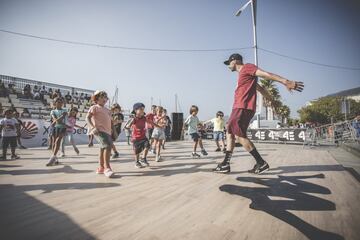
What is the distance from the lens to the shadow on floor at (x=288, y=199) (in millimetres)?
1727

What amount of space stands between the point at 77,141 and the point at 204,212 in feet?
43.2

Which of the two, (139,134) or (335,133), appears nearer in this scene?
(139,134)

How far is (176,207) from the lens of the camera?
222 cm

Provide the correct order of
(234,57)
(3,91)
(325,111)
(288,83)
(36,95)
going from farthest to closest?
1. (325,111)
2. (36,95)
3. (3,91)
4. (234,57)
5. (288,83)

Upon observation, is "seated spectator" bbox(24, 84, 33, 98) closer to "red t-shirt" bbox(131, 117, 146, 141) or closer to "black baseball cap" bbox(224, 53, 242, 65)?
"red t-shirt" bbox(131, 117, 146, 141)

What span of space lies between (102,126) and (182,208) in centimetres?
253

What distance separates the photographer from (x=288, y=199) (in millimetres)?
2441

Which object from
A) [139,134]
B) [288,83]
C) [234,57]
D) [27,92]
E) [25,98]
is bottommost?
[139,134]

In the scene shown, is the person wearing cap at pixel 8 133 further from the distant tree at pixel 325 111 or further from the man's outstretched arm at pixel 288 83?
the distant tree at pixel 325 111

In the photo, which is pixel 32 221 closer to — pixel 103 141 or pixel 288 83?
pixel 103 141

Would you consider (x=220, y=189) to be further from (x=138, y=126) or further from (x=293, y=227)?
(x=138, y=126)

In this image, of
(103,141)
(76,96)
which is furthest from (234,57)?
(76,96)

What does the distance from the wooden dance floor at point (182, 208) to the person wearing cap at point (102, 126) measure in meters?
0.57

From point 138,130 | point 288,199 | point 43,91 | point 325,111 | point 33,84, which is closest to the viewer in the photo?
point 288,199
